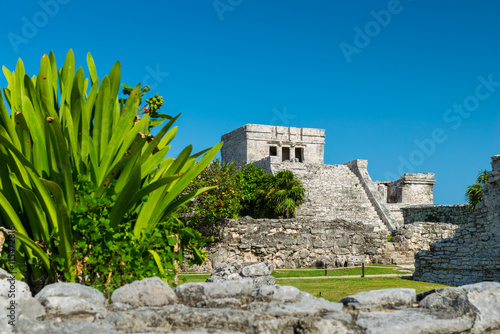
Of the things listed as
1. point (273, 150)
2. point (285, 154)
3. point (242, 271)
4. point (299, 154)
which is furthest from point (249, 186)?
point (242, 271)

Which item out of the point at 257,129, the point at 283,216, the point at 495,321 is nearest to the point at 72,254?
the point at 495,321

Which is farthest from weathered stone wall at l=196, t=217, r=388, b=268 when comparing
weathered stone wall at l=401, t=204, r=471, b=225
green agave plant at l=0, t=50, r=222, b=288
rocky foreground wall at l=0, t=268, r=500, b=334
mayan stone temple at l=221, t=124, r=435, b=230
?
rocky foreground wall at l=0, t=268, r=500, b=334

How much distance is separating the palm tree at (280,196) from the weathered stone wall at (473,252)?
10178 millimetres

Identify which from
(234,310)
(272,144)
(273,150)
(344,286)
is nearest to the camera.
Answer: (234,310)

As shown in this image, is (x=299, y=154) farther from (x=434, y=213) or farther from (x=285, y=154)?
(x=434, y=213)

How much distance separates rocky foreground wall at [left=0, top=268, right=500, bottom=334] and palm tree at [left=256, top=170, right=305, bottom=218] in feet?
61.4

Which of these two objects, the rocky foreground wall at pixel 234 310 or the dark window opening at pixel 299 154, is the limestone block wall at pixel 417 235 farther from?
the dark window opening at pixel 299 154

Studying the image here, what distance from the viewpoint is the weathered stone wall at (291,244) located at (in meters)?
15.1

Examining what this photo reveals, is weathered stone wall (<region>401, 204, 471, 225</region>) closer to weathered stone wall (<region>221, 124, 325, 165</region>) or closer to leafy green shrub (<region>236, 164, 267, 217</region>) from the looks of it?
leafy green shrub (<region>236, 164, 267, 217</region>)

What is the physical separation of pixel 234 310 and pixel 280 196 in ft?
65.0

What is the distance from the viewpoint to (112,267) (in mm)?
3496

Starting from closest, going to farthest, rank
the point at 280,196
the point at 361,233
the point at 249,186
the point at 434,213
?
the point at 361,233 < the point at 280,196 < the point at 249,186 < the point at 434,213

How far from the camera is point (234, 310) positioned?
279 centimetres

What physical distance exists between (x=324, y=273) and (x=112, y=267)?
983cm
